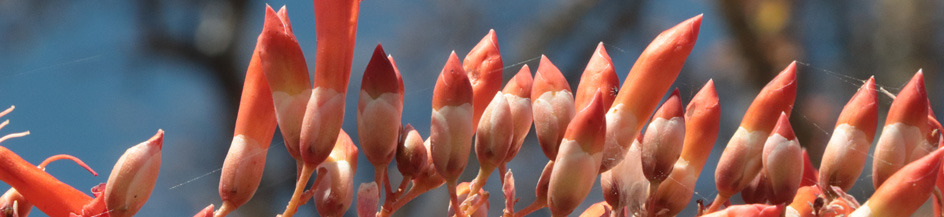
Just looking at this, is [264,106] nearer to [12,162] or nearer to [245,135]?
[245,135]

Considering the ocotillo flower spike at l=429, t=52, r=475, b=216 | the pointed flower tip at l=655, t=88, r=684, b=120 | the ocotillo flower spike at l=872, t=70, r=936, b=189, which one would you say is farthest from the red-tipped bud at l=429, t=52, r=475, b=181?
the ocotillo flower spike at l=872, t=70, r=936, b=189

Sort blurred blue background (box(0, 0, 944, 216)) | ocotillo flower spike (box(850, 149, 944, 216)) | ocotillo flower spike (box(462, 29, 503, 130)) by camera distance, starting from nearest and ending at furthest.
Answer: ocotillo flower spike (box(850, 149, 944, 216)) → ocotillo flower spike (box(462, 29, 503, 130)) → blurred blue background (box(0, 0, 944, 216))

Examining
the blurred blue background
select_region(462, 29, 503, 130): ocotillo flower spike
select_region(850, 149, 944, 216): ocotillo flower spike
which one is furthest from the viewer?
the blurred blue background

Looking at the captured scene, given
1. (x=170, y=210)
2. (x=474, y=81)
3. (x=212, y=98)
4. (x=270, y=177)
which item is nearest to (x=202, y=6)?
(x=212, y=98)

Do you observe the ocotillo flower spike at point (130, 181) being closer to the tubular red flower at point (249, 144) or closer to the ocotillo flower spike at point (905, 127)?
the tubular red flower at point (249, 144)

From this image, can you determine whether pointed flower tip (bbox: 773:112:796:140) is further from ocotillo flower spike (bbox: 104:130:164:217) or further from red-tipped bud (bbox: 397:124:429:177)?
ocotillo flower spike (bbox: 104:130:164:217)

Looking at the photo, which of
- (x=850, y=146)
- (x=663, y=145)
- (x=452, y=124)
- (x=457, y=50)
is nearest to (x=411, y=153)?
(x=452, y=124)

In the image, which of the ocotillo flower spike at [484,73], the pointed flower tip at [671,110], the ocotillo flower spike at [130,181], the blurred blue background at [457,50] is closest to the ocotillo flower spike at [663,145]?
the pointed flower tip at [671,110]

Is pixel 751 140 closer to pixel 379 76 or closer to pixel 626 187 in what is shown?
pixel 626 187
